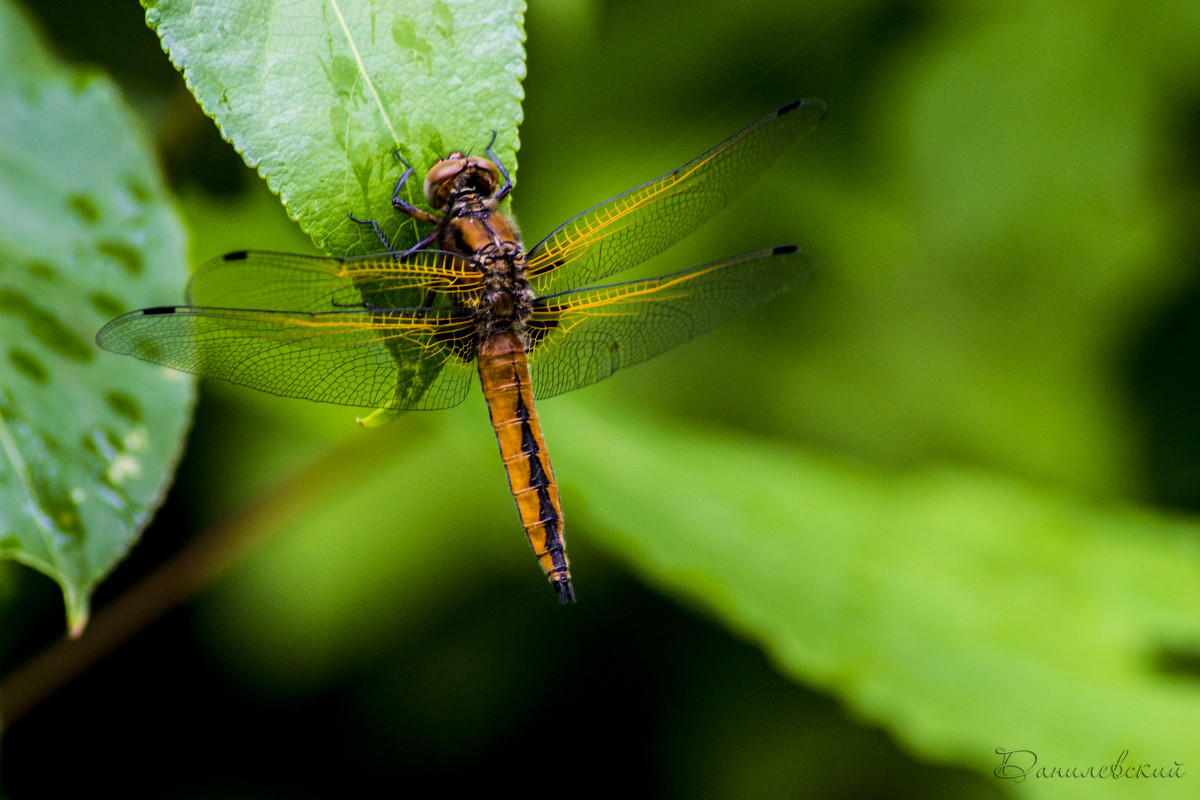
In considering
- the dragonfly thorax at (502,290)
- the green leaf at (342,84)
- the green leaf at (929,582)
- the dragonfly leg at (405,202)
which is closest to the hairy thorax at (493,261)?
the dragonfly thorax at (502,290)

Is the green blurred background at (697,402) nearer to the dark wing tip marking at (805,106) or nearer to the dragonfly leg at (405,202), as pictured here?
the dark wing tip marking at (805,106)

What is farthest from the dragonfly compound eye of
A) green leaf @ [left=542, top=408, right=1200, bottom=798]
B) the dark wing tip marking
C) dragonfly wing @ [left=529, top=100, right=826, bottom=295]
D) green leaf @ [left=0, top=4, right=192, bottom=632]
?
green leaf @ [left=542, top=408, right=1200, bottom=798]

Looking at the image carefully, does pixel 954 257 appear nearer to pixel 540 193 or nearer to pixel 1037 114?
pixel 1037 114

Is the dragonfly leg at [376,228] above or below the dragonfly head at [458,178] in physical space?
below

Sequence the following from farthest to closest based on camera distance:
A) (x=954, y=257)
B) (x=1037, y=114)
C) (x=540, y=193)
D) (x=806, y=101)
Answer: (x=954, y=257), (x=1037, y=114), (x=540, y=193), (x=806, y=101)

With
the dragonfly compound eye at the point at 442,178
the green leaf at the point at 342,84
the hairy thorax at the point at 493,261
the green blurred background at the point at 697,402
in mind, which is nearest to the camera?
the green leaf at the point at 342,84

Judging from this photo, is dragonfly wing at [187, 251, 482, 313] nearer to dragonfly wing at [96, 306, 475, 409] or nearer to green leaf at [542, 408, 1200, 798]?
dragonfly wing at [96, 306, 475, 409]

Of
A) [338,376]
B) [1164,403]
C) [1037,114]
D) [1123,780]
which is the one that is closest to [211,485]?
[338,376]
